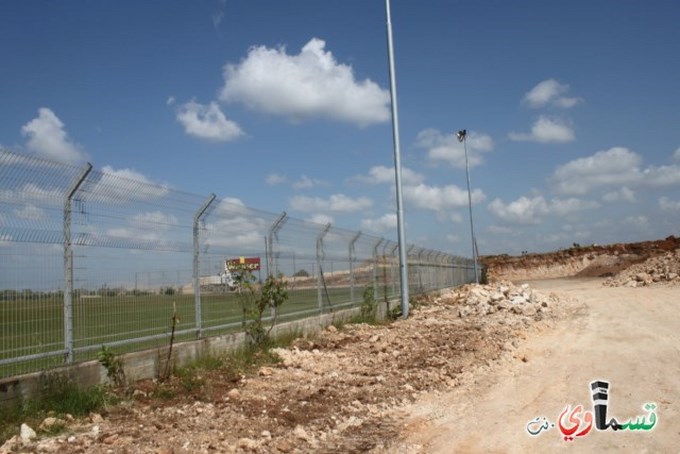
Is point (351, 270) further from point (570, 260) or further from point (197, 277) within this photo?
point (570, 260)

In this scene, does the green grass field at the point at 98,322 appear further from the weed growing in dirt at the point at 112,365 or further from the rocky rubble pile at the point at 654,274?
the rocky rubble pile at the point at 654,274

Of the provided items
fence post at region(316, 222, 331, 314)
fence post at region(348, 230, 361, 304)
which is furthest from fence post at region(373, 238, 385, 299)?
fence post at region(316, 222, 331, 314)

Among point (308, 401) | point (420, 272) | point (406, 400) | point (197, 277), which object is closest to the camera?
point (308, 401)

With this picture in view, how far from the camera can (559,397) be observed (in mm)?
7742

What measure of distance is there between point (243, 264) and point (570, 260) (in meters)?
61.0

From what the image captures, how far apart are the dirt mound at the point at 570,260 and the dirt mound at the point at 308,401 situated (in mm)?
50605

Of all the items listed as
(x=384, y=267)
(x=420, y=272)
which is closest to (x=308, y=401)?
(x=384, y=267)

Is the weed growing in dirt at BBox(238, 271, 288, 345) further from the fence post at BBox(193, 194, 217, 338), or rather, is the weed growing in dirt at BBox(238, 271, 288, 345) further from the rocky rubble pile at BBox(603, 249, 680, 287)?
the rocky rubble pile at BBox(603, 249, 680, 287)

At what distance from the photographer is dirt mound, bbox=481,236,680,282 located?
198 ft

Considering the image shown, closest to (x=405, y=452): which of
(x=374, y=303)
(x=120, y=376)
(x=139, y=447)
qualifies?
(x=139, y=447)

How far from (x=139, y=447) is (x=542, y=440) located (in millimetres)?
3845

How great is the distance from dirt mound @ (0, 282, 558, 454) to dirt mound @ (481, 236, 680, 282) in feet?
166

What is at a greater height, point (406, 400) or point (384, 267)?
point (384, 267)

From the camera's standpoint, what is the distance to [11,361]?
20.6ft
